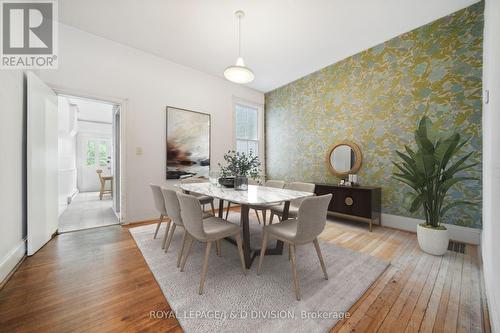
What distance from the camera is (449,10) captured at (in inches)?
96.0

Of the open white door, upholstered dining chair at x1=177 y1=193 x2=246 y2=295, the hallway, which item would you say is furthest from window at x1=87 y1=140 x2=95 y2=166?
upholstered dining chair at x1=177 y1=193 x2=246 y2=295

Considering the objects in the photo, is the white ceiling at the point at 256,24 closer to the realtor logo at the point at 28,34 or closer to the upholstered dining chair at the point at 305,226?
the realtor logo at the point at 28,34

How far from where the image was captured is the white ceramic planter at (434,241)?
6.81 ft

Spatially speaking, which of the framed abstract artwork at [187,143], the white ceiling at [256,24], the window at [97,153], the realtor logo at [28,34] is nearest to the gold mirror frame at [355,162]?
the white ceiling at [256,24]

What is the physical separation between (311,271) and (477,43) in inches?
138

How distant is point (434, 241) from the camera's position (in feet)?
6.90

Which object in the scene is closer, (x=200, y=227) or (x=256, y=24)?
(x=200, y=227)

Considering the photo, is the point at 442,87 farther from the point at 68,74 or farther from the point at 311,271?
the point at 68,74

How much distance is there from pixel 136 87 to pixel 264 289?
3.64 metres

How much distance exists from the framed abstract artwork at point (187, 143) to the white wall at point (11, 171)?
5.95 ft

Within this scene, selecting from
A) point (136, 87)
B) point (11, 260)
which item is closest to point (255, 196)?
point (11, 260)

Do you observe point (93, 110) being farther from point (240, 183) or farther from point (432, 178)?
point (432, 178)

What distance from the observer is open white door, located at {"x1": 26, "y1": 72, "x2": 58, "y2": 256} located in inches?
80.0

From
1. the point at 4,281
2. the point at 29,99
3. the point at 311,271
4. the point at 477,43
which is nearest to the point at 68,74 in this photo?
the point at 29,99
